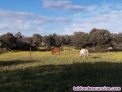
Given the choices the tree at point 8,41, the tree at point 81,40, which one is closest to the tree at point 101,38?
the tree at point 81,40

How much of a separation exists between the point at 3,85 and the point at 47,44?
9365 centimetres

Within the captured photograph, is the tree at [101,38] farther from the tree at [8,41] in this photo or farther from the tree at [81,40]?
the tree at [8,41]

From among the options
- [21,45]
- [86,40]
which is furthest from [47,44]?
[86,40]

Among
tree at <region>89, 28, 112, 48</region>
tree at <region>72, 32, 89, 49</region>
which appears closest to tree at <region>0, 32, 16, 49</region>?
tree at <region>72, 32, 89, 49</region>

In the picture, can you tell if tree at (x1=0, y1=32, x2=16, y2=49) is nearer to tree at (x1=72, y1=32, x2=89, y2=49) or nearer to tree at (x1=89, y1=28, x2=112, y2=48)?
tree at (x1=72, y1=32, x2=89, y2=49)

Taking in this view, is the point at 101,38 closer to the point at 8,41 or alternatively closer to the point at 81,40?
the point at 81,40

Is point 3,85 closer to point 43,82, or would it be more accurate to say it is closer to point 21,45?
point 43,82

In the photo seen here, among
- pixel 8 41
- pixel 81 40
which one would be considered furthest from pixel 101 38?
pixel 8 41

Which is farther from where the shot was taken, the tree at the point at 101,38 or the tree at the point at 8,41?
the tree at the point at 8,41

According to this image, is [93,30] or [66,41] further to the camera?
[66,41]

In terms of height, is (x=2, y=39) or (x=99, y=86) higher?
(x=2, y=39)

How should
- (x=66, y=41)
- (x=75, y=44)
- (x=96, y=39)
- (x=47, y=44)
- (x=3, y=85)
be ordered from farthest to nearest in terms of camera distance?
(x=66, y=41), (x=47, y=44), (x=75, y=44), (x=96, y=39), (x=3, y=85)

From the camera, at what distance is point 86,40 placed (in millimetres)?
91500

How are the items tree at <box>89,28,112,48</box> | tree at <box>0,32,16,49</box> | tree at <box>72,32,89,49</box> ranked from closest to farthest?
tree at <box>89,28,112,48</box> → tree at <box>72,32,89,49</box> → tree at <box>0,32,16,49</box>
